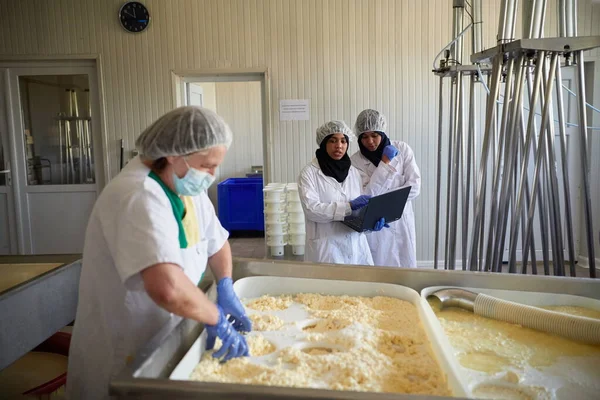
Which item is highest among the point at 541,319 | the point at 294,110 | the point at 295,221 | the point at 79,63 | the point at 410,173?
the point at 79,63

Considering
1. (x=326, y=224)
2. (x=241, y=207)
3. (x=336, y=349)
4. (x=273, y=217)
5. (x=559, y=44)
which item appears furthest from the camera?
(x=241, y=207)

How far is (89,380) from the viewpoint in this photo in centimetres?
121

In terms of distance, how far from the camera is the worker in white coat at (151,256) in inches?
37.9

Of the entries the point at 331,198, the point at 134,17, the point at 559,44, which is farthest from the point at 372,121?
the point at 134,17

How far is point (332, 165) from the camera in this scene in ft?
8.09

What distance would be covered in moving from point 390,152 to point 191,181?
1831 millimetres

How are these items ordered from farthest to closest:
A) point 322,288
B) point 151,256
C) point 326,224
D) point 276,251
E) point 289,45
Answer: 1. point 289,45
2. point 276,251
3. point 326,224
4. point 322,288
5. point 151,256

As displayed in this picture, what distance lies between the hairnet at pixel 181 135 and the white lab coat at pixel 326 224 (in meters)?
1.28

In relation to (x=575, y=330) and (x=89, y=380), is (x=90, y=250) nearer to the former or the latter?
(x=89, y=380)

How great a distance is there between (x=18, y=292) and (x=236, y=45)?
2956 mm

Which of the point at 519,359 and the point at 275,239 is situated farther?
the point at 275,239

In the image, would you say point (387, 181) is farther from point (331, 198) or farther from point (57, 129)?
point (57, 129)

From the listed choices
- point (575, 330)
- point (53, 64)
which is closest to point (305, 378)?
point (575, 330)

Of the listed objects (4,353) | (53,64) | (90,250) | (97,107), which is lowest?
(4,353)
